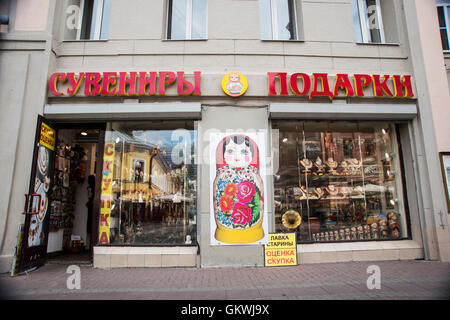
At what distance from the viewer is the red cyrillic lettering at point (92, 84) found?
662 cm

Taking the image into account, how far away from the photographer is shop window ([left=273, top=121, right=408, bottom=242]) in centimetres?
711

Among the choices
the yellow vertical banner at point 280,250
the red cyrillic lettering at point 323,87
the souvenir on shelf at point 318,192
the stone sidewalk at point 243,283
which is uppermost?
the red cyrillic lettering at point 323,87

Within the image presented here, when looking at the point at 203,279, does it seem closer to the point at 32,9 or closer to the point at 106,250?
the point at 106,250

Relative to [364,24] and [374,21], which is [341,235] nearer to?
[364,24]

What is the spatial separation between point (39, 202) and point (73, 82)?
311 cm

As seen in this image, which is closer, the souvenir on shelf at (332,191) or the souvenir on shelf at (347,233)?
the souvenir on shelf at (347,233)

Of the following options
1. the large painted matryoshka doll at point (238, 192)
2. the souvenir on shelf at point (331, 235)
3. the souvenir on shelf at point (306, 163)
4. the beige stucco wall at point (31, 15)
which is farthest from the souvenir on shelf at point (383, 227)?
the beige stucco wall at point (31, 15)

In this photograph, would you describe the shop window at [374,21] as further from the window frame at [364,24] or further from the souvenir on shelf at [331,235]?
the souvenir on shelf at [331,235]

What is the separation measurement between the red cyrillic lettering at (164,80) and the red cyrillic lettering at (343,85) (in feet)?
14.2

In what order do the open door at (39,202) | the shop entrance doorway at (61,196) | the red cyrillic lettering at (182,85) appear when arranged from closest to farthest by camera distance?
1. the open door at (39,202)
2. the shop entrance doorway at (61,196)
3. the red cyrillic lettering at (182,85)

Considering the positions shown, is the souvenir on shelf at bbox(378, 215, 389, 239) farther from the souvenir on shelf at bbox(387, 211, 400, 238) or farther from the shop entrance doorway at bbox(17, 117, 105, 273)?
the shop entrance doorway at bbox(17, 117, 105, 273)

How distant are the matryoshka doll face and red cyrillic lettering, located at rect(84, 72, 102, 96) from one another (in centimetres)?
366

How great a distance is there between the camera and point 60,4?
7.29m
